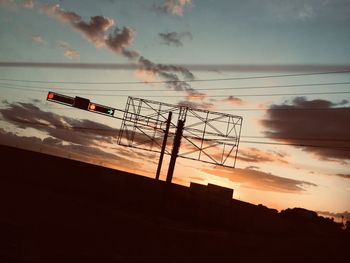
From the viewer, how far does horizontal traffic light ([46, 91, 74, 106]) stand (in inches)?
896

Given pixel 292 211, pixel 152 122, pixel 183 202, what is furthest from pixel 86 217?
pixel 292 211

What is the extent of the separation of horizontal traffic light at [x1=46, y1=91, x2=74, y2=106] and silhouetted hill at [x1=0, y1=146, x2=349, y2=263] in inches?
263

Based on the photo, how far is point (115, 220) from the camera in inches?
782

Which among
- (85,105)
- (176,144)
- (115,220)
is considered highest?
(85,105)

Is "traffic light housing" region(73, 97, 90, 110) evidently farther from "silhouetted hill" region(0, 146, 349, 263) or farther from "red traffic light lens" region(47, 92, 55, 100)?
"silhouetted hill" region(0, 146, 349, 263)

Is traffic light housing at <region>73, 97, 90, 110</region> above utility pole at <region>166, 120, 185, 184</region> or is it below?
above

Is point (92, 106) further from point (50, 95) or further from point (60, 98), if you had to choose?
point (50, 95)

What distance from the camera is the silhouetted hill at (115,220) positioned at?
1217 centimetres

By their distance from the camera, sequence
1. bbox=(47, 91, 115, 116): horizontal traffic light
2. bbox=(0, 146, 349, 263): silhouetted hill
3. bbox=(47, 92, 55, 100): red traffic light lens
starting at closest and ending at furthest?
bbox=(0, 146, 349, 263): silhouetted hill
bbox=(47, 92, 55, 100): red traffic light lens
bbox=(47, 91, 115, 116): horizontal traffic light

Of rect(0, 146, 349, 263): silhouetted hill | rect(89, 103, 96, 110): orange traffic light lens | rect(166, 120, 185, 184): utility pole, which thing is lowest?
rect(0, 146, 349, 263): silhouetted hill

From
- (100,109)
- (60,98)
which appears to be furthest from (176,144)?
(60,98)

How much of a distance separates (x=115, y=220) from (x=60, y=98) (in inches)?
375

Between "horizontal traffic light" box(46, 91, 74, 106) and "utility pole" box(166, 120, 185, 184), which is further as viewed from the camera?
"utility pole" box(166, 120, 185, 184)

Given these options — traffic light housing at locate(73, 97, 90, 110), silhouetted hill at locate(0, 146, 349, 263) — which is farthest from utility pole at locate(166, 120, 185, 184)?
traffic light housing at locate(73, 97, 90, 110)
